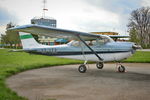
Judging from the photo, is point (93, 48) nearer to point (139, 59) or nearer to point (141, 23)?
point (139, 59)

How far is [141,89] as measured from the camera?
727 centimetres

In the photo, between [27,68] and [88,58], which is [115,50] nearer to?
[88,58]

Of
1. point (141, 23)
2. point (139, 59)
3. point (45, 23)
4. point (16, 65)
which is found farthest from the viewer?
point (45, 23)

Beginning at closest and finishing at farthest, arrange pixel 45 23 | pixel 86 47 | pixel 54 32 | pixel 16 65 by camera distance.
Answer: pixel 54 32 < pixel 86 47 < pixel 16 65 < pixel 45 23

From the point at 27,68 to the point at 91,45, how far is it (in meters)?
4.40

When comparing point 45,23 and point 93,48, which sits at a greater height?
point 45,23

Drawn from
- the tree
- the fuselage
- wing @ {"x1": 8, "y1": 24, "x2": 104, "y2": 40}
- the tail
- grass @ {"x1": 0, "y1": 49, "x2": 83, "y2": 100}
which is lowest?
grass @ {"x1": 0, "y1": 49, "x2": 83, "y2": 100}

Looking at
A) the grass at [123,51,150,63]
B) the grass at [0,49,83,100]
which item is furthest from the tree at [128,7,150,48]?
the grass at [0,49,83,100]

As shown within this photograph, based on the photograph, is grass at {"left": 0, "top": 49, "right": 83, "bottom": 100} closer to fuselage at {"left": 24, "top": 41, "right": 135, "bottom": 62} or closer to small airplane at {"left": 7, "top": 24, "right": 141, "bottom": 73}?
fuselage at {"left": 24, "top": 41, "right": 135, "bottom": 62}

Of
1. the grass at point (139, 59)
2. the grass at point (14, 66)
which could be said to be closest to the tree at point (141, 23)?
the grass at point (139, 59)

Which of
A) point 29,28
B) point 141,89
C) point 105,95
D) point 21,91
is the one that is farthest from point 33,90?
point 29,28

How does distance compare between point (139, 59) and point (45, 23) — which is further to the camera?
point (45, 23)

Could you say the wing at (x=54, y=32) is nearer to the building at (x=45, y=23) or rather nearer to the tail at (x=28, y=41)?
the tail at (x=28, y=41)

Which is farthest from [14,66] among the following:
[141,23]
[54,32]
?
[141,23]
